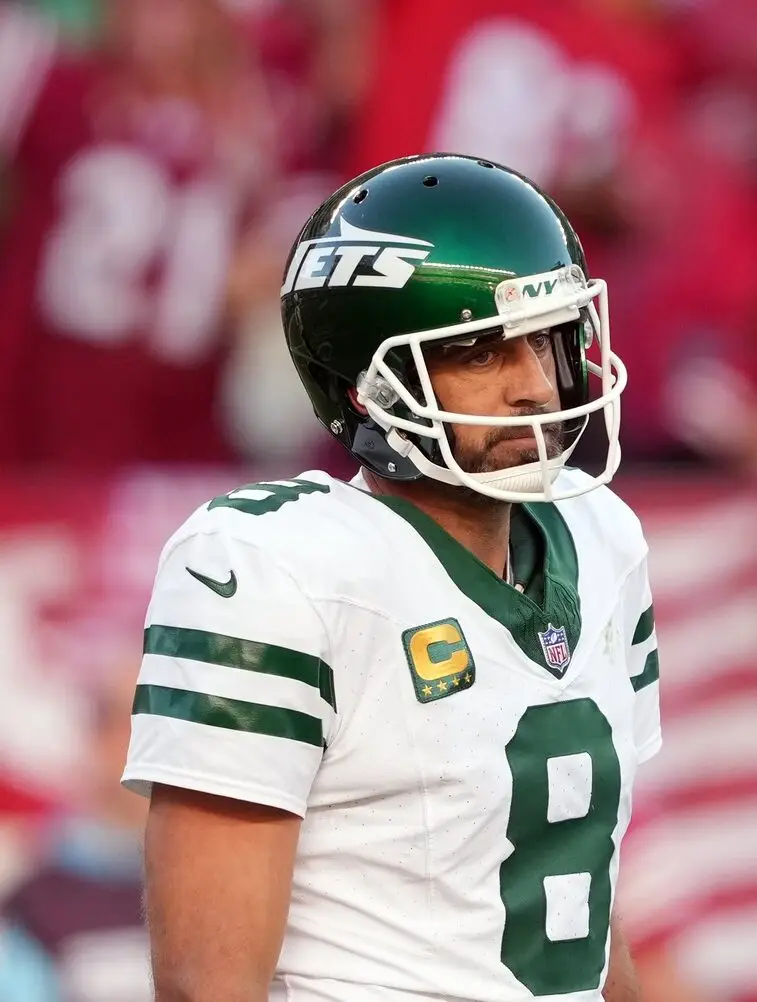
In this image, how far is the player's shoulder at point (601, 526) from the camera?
1.78 m

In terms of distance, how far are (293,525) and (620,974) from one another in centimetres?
65

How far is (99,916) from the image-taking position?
2969 millimetres

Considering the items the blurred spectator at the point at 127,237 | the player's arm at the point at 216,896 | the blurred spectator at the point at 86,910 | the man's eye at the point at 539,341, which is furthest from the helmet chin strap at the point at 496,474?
the blurred spectator at the point at 127,237

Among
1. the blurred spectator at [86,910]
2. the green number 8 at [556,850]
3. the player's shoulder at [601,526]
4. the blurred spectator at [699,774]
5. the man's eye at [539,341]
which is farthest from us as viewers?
the blurred spectator at [699,774]

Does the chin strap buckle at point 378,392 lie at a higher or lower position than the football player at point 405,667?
higher

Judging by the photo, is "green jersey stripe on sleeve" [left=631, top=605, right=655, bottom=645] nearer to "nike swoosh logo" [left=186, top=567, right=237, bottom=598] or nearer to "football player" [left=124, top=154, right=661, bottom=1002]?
→ "football player" [left=124, top=154, right=661, bottom=1002]

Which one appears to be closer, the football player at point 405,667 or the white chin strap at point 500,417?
the football player at point 405,667

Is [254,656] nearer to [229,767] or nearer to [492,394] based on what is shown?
[229,767]

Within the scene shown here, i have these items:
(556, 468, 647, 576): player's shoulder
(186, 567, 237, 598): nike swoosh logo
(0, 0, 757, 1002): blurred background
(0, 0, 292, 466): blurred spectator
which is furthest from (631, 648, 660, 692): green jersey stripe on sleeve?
(0, 0, 292, 466): blurred spectator

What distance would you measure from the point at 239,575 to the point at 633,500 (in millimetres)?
2161

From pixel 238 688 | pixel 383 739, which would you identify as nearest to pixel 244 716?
pixel 238 688

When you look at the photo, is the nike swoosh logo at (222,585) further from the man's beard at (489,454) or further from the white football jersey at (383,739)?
the man's beard at (489,454)

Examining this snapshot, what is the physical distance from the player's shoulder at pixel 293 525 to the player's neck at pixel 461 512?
0.22 ft

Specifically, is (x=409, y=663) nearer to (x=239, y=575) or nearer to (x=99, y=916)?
(x=239, y=575)
